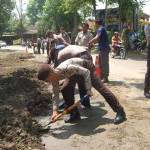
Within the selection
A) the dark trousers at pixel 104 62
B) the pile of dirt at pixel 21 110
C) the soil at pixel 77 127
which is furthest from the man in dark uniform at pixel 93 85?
the dark trousers at pixel 104 62

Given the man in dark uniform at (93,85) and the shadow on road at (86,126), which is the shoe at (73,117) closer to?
the man in dark uniform at (93,85)

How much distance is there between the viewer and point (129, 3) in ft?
105

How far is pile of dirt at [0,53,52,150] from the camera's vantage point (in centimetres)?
763

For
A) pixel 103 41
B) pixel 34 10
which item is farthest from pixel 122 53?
pixel 34 10

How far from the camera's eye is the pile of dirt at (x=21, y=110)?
763 centimetres

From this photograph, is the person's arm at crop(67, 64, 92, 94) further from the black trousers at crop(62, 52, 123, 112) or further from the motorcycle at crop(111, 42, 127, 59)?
the motorcycle at crop(111, 42, 127, 59)

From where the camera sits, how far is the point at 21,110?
32.3 ft

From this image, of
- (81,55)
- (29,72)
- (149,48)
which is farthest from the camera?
(29,72)

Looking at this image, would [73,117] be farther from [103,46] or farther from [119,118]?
[103,46]

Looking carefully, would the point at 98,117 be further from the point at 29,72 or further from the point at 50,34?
the point at 29,72

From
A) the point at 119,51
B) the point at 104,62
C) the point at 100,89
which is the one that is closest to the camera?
the point at 100,89

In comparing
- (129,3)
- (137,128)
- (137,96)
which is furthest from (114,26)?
(137,128)

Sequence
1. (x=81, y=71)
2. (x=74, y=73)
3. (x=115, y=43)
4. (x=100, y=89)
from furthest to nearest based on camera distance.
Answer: (x=115, y=43) < (x=100, y=89) < (x=74, y=73) < (x=81, y=71)

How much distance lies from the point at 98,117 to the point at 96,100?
5.93 feet
